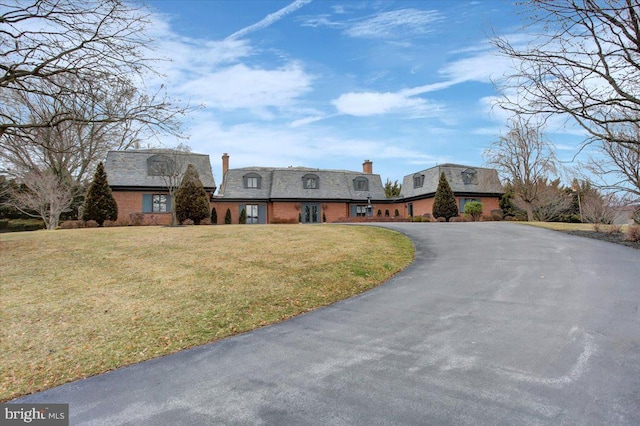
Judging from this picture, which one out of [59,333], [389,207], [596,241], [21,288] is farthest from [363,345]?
[389,207]

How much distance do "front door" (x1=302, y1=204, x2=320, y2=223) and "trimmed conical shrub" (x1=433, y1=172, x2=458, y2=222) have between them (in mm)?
10860

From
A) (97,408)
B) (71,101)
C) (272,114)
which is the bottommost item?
(97,408)

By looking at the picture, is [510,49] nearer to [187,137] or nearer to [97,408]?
[187,137]

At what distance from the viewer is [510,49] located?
767 cm

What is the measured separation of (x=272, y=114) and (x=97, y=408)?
13326 mm

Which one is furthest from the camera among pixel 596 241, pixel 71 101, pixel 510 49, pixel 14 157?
pixel 14 157

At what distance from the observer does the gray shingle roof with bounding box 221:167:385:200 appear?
3334 cm

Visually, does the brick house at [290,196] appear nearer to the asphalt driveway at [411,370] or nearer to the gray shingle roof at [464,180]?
the gray shingle roof at [464,180]

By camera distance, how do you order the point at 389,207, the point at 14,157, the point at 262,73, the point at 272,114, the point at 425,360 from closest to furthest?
1. the point at 425,360
2. the point at 262,73
3. the point at 272,114
4. the point at 14,157
5. the point at 389,207

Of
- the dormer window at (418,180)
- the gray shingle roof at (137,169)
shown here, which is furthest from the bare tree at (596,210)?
the gray shingle roof at (137,169)

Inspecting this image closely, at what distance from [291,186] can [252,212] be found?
4543 mm

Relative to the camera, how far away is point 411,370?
3971mm

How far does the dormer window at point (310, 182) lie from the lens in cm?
3519

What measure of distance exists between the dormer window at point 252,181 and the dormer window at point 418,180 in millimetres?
16645
